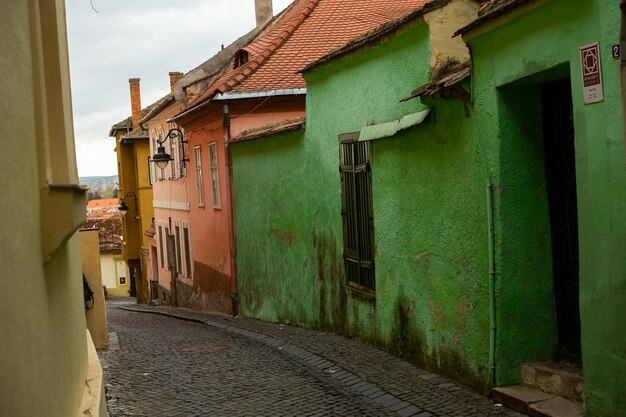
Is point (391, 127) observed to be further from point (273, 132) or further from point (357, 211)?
point (273, 132)

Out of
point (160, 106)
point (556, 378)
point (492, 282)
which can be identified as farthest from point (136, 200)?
point (556, 378)

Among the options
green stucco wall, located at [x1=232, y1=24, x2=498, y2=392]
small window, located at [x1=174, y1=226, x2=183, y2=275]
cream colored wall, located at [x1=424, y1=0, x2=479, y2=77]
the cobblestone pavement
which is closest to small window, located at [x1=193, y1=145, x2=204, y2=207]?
small window, located at [x1=174, y1=226, x2=183, y2=275]

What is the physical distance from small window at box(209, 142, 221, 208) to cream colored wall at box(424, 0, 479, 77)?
1343 cm

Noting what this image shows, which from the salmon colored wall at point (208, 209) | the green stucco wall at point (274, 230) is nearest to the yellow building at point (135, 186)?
the salmon colored wall at point (208, 209)

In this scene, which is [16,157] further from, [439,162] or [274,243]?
[274,243]

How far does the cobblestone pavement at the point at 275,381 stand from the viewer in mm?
8797

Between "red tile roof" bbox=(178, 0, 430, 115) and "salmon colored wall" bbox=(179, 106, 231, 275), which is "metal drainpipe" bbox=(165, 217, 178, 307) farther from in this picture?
"red tile roof" bbox=(178, 0, 430, 115)

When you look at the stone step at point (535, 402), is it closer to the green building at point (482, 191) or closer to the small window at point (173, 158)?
the green building at point (482, 191)

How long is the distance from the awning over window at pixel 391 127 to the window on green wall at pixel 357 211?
49 cm

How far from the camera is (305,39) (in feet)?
74.9

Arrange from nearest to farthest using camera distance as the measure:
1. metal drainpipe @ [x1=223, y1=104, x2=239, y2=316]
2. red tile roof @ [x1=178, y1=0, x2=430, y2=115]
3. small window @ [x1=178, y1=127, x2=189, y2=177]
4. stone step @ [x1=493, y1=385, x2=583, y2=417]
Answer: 1. stone step @ [x1=493, y1=385, x2=583, y2=417]
2. metal drainpipe @ [x1=223, y1=104, x2=239, y2=316]
3. red tile roof @ [x1=178, y1=0, x2=430, y2=115]
4. small window @ [x1=178, y1=127, x2=189, y2=177]

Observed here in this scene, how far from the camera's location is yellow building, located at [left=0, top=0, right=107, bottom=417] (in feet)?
12.3

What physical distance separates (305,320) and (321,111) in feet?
11.4

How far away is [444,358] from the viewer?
955 cm
